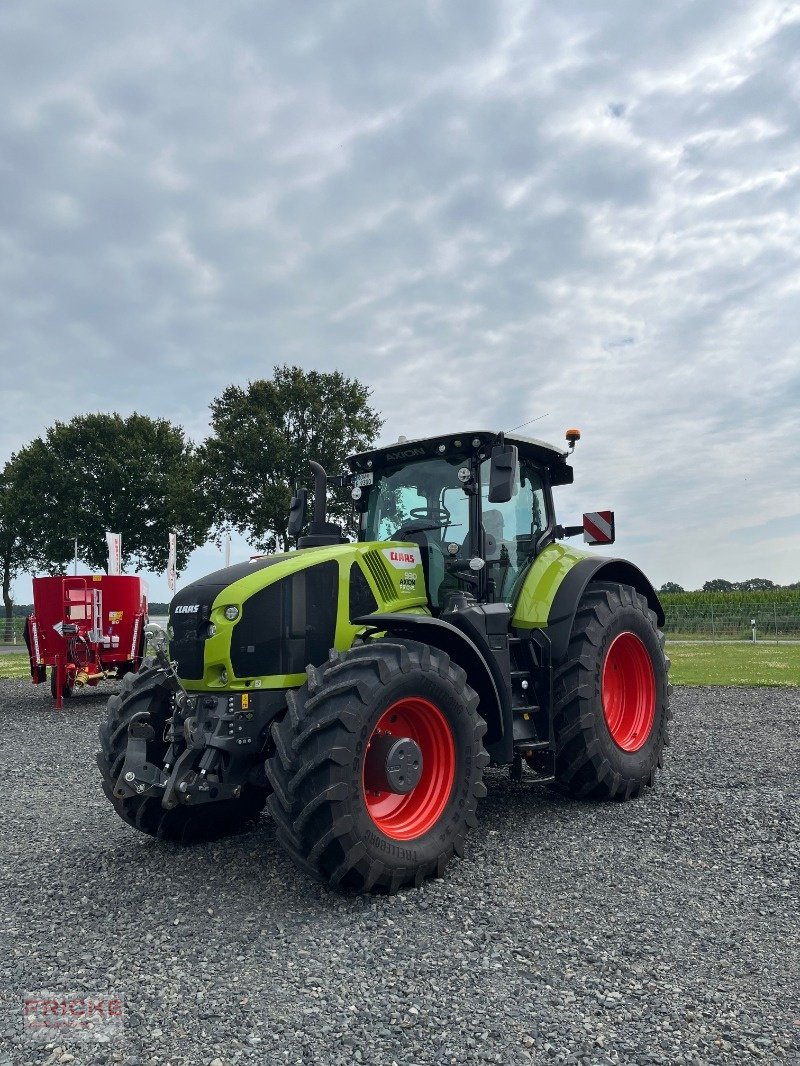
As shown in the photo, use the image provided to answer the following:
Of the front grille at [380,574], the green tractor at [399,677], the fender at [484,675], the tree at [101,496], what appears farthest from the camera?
the tree at [101,496]

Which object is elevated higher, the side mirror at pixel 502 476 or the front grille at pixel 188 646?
the side mirror at pixel 502 476


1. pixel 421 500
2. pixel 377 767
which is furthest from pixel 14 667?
pixel 377 767

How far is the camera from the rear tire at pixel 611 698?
573 cm

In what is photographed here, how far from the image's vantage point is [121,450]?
1444 inches

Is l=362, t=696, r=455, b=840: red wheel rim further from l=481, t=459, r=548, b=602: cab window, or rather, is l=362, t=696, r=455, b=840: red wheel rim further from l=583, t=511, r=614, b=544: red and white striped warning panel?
l=583, t=511, r=614, b=544: red and white striped warning panel

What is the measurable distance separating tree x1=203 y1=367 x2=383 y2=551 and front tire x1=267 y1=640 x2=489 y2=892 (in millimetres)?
25206

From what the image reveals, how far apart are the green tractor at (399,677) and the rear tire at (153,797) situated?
0.5 inches

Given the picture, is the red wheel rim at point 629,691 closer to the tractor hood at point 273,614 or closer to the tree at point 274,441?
the tractor hood at point 273,614

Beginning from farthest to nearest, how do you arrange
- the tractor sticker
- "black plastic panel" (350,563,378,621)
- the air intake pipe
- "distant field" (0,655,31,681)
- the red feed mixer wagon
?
1. "distant field" (0,655,31,681)
2. the red feed mixer wagon
3. the air intake pipe
4. the tractor sticker
5. "black plastic panel" (350,563,378,621)

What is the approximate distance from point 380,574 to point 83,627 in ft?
33.3

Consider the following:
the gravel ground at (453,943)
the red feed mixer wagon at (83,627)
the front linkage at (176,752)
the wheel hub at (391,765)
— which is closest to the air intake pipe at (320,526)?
the front linkage at (176,752)

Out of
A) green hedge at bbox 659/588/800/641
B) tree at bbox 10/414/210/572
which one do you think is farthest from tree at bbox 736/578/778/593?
tree at bbox 10/414/210/572

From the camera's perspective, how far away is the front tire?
159 inches

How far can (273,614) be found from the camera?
15.6ft
